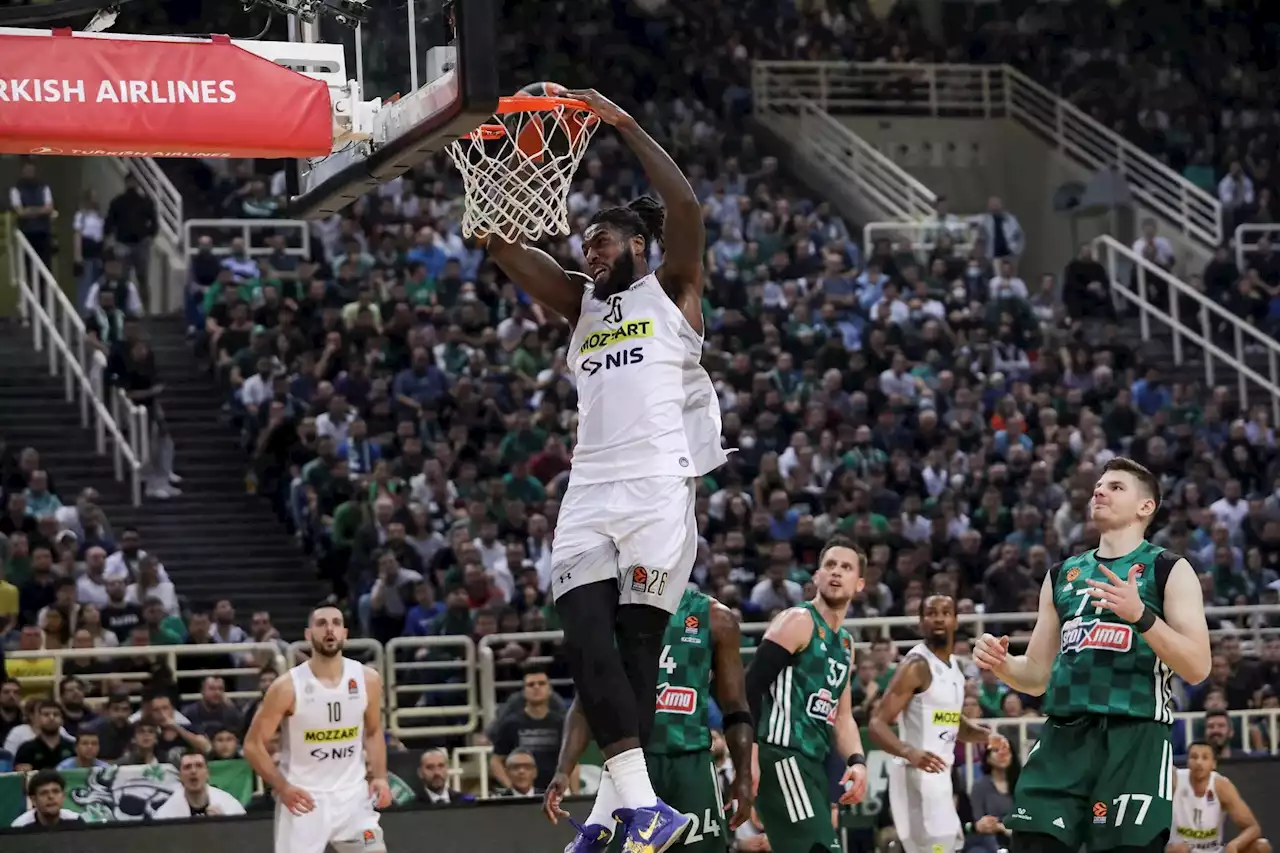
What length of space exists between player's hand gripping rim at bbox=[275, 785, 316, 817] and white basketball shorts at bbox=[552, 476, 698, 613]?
4454mm

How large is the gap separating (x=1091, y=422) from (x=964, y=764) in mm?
6114

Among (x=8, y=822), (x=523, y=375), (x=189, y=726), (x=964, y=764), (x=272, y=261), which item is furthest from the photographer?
(x=272, y=261)

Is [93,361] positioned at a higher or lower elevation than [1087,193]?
lower

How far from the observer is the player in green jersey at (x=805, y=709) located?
33.2 ft

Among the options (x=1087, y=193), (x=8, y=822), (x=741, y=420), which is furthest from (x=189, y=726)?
(x=1087, y=193)

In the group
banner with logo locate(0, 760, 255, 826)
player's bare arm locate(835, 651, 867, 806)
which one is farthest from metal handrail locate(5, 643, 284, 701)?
player's bare arm locate(835, 651, 867, 806)

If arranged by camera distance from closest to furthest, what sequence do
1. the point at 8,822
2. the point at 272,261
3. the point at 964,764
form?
the point at 8,822 < the point at 964,764 < the point at 272,261

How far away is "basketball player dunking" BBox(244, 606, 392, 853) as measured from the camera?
11453 mm

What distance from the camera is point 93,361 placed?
772 inches

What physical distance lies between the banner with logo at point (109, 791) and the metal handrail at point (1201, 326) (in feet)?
44.3

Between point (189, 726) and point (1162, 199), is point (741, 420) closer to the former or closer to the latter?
point (189, 726)

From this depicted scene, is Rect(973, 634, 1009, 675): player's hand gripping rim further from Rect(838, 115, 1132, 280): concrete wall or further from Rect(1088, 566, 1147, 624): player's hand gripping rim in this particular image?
Rect(838, 115, 1132, 280): concrete wall

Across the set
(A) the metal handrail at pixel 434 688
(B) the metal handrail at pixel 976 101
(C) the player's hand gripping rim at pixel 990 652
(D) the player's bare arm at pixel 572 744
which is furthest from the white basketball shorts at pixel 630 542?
(B) the metal handrail at pixel 976 101

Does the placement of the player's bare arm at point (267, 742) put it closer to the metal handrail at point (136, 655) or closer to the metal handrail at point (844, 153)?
the metal handrail at point (136, 655)
